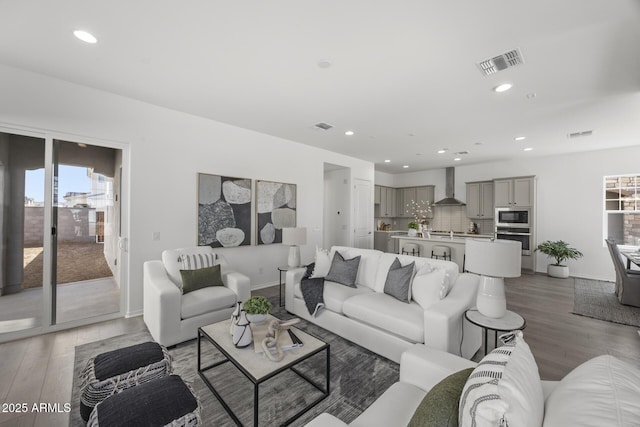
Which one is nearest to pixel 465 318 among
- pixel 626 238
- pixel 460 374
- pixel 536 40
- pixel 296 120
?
pixel 460 374

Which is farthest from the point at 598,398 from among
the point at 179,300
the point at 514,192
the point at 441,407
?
the point at 514,192

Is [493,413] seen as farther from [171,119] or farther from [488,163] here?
[488,163]

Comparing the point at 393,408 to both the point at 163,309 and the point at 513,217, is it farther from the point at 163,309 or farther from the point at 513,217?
the point at 513,217

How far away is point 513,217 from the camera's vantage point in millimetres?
6629

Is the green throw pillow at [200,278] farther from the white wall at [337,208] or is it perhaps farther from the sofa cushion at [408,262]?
the white wall at [337,208]

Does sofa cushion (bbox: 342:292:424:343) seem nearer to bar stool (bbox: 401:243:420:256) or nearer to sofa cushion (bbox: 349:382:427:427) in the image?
sofa cushion (bbox: 349:382:427:427)

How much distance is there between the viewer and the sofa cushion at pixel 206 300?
279cm

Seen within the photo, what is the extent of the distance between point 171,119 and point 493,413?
4.47 m

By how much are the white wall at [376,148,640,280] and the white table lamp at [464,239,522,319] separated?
592 cm

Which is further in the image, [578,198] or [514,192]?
[514,192]

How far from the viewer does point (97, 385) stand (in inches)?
61.0

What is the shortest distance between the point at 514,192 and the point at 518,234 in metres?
1.07

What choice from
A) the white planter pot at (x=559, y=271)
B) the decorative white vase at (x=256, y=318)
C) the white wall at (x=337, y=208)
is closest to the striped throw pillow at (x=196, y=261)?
the decorative white vase at (x=256, y=318)

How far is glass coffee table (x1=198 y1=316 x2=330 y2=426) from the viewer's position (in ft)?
5.37
